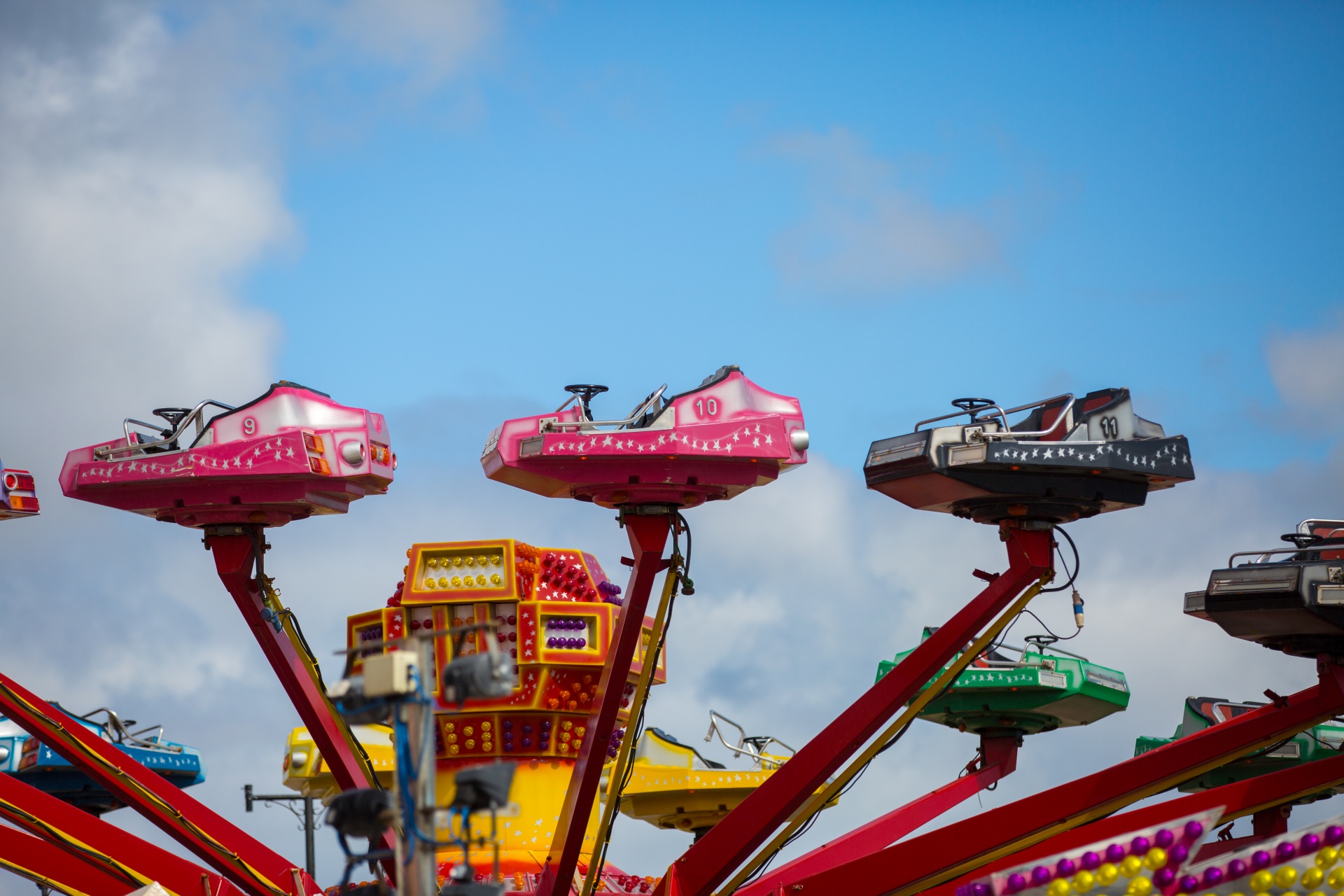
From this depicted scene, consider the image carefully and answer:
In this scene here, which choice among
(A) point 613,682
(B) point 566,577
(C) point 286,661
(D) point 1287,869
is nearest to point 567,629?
(B) point 566,577

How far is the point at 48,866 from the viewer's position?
1730 centimetres

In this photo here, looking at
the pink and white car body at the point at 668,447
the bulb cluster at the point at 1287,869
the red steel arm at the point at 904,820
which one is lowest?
the bulb cluster at the point at 1287,869

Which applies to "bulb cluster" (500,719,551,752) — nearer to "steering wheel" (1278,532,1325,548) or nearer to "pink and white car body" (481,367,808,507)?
"pink and white car body" (481,367,808,507)

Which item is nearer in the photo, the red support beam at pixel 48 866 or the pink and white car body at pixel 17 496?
the red support beam at pixel 48 866

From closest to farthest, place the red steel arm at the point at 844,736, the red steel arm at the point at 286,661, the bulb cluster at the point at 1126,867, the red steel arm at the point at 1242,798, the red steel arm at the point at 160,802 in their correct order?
the bulb cluster at the point at 1126,867 → the red steel arm at the point at 1242,798 → the red steel arm at the point at 844,736 → the red steel arm at the point at 160,802 → the red steel arm at the point at 286,661

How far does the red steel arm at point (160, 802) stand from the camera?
695 inches

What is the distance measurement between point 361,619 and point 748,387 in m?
6.14

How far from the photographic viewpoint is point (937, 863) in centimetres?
1623

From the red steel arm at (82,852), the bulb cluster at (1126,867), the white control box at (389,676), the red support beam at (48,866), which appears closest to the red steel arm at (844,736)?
the bulb cluster at (1126,867)

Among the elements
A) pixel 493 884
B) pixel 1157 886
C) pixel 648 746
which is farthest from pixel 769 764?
pixel 493 884

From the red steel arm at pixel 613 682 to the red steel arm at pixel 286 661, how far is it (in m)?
2.52

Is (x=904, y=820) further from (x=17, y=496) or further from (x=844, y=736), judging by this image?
(x=17, y=496)

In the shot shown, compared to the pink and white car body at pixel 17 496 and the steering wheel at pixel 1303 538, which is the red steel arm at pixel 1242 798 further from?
the pink and white car body at pixel 17 496

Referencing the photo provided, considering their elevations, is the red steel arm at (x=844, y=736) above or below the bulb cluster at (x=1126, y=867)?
above
